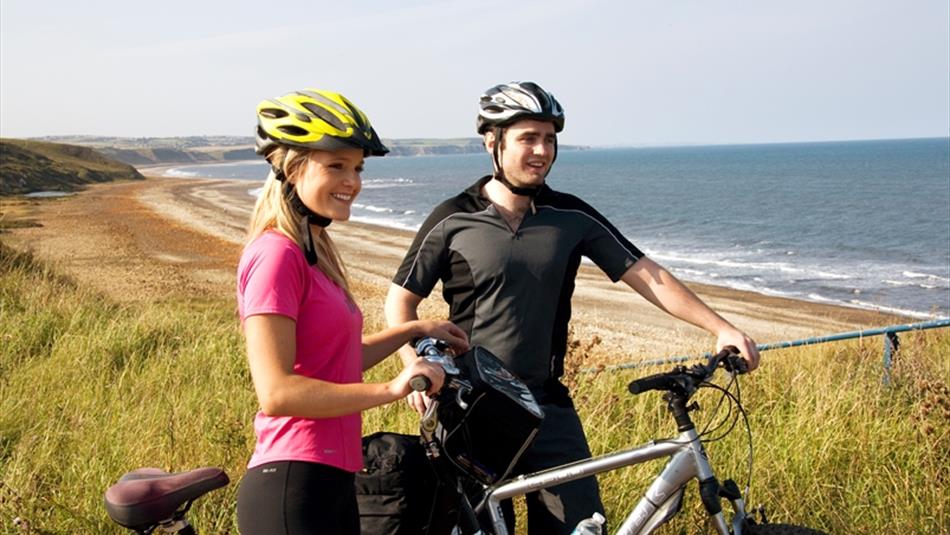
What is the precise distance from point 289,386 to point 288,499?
36cm

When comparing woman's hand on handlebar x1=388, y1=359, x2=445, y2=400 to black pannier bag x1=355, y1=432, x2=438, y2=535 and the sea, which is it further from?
the sea

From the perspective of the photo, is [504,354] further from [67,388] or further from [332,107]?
[67,388]

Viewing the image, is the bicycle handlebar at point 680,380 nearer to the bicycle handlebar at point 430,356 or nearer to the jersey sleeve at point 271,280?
the bicycle handlebar at point 430,356

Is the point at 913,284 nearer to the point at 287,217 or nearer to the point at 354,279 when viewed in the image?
the point at 354,279

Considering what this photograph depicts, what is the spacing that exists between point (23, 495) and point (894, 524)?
13.5ft

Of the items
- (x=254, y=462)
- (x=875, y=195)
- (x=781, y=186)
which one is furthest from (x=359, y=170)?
(x=781, y=186)

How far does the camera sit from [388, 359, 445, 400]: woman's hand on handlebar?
2219mm

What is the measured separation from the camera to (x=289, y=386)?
2168 millimetres

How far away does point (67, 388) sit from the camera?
5.55 m

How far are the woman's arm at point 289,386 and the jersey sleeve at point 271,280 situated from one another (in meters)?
0.03

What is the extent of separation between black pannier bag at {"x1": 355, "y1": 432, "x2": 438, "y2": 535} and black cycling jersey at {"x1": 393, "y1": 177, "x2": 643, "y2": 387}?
2.21 ft

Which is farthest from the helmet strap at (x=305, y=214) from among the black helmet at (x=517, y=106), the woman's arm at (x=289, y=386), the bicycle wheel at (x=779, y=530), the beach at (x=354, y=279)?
the beach at (x=354, y=279)

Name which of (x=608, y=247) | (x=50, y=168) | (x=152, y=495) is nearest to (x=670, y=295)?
(x=608, y=247)

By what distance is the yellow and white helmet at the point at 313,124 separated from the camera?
8.09 feet
